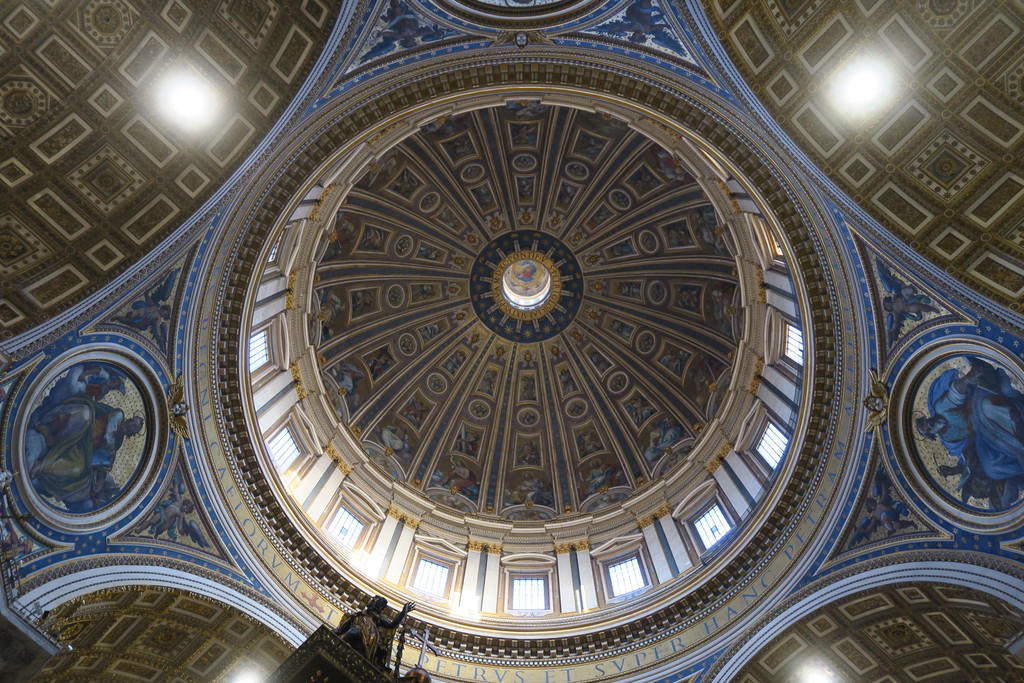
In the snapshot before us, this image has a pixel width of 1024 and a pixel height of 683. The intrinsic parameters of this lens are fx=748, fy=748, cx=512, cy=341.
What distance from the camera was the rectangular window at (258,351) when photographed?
73.0 feet

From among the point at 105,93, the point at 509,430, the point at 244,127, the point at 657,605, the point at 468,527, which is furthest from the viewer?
the point at 509,430

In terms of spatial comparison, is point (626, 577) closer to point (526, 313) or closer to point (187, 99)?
point (526, 313)

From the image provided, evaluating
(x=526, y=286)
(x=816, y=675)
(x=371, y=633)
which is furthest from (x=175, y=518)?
(x=526, y=286)

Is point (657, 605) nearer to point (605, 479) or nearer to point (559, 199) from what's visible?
point (605, 479)

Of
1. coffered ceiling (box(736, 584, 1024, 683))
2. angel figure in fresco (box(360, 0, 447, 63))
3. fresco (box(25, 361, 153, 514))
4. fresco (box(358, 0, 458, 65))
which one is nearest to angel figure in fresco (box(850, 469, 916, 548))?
coffered ceiling (box(736, 584, 1024, 683))

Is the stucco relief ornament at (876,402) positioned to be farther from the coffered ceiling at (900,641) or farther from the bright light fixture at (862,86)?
the bright light fixture at (862,86)

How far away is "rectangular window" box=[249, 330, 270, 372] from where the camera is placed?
22.3 metres

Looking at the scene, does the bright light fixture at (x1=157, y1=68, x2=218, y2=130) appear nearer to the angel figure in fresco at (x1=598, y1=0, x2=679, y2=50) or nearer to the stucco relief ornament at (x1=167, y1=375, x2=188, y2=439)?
the stucco relief ornament at (x1=167, y1=375, x2=188, y2=439)

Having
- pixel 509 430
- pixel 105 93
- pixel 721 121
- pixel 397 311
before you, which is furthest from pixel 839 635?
pixel 397 311

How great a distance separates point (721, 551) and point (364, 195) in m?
18.3

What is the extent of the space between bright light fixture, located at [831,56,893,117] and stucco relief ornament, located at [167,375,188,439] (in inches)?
614

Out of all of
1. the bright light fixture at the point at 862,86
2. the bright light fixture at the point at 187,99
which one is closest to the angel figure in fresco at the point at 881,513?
the bright light fixture at the point at 862,86

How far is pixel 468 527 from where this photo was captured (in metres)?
27.3

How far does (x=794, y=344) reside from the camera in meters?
22.1
